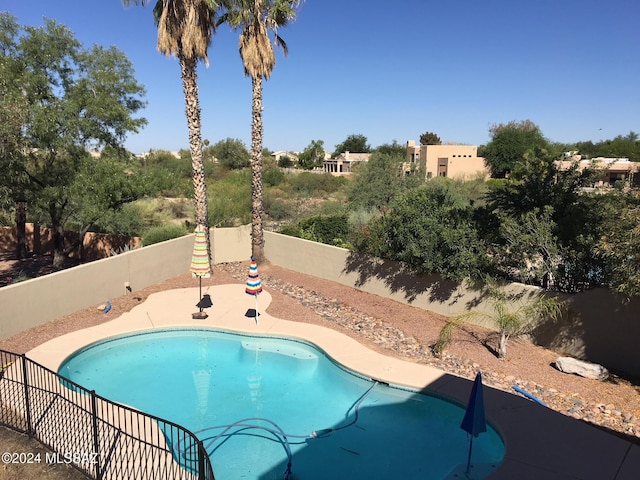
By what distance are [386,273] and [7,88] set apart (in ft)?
47.8

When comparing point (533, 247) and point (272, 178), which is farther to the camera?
point (272, 178)

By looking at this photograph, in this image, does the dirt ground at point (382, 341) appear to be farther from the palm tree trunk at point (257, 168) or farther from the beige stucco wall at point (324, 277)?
the palm tree trunk at point (257, 168)

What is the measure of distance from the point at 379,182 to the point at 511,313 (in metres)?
18.2

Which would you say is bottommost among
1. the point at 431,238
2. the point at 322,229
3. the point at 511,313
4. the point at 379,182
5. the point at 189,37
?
the point at 511,313

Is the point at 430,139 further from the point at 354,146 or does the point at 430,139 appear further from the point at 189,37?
the point at 189,37

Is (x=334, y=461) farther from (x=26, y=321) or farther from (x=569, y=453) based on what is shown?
(x=26, y=321)

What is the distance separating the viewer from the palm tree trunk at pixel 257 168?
19266mm

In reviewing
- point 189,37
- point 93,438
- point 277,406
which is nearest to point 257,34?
point 189,37

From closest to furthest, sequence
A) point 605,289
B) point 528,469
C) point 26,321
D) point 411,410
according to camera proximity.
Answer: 1. point 528,469
2. point 411,410
3. point 605,289
4. point 26,321

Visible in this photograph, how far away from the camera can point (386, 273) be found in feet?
55.3

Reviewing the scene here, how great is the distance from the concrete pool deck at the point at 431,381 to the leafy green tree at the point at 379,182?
13.8m

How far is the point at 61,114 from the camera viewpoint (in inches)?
645

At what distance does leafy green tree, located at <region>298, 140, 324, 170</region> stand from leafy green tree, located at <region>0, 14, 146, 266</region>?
241 ft

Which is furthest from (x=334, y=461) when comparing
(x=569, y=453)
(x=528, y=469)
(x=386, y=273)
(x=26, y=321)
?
(x=26, y=321)
